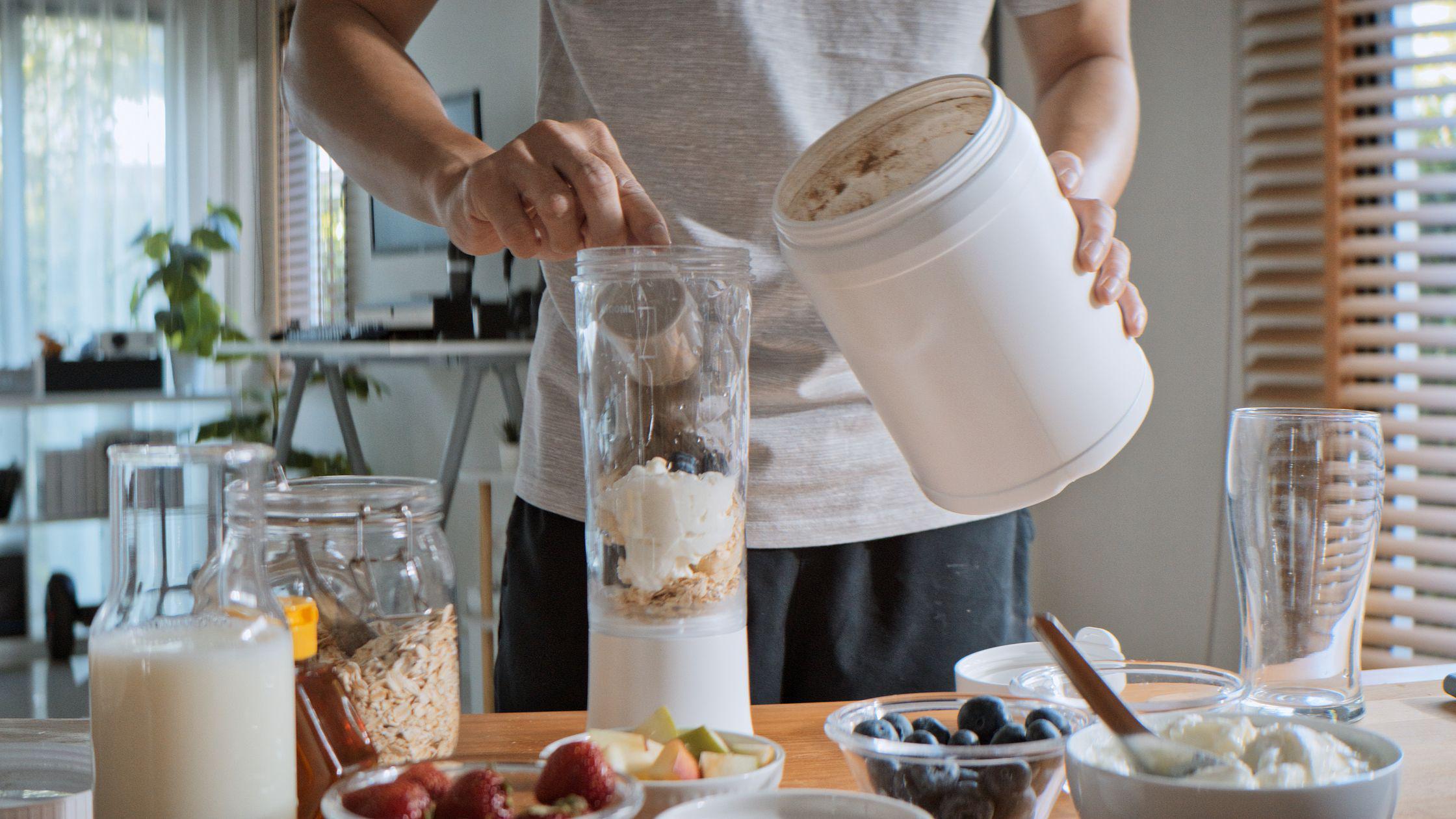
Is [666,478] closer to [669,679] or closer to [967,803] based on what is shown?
[669,679]

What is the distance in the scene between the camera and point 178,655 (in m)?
0.51

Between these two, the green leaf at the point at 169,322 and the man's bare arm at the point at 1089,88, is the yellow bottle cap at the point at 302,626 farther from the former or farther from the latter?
the green leaf at the point at 169,322

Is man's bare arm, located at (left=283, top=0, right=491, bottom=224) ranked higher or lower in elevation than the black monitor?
lower

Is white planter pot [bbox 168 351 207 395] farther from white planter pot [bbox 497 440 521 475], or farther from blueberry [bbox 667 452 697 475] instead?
blueberry [bbox 667 452 697 475]

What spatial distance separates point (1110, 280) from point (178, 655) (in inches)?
20.4

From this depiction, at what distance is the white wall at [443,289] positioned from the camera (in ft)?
10.6

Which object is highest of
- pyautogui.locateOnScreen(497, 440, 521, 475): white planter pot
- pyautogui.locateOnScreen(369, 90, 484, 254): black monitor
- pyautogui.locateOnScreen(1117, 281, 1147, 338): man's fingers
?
pyautogui.locateOnScreen(369, 90, 484, 254): black monitor

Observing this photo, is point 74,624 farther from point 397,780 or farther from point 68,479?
point 397,780

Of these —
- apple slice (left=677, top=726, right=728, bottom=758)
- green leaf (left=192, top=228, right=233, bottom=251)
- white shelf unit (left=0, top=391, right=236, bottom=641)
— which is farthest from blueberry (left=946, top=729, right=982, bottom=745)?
green leaf (left=192, top=228, right=233, bottom=251)

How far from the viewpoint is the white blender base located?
693mm

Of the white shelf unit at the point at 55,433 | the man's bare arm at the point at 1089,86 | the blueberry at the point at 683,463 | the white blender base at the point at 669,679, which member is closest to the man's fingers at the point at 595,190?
the blueberry at the point at 683,463

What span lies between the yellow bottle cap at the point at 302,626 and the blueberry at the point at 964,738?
309 mm

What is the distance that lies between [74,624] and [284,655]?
3550 mm

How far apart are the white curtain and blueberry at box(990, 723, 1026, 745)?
3.80 meters
